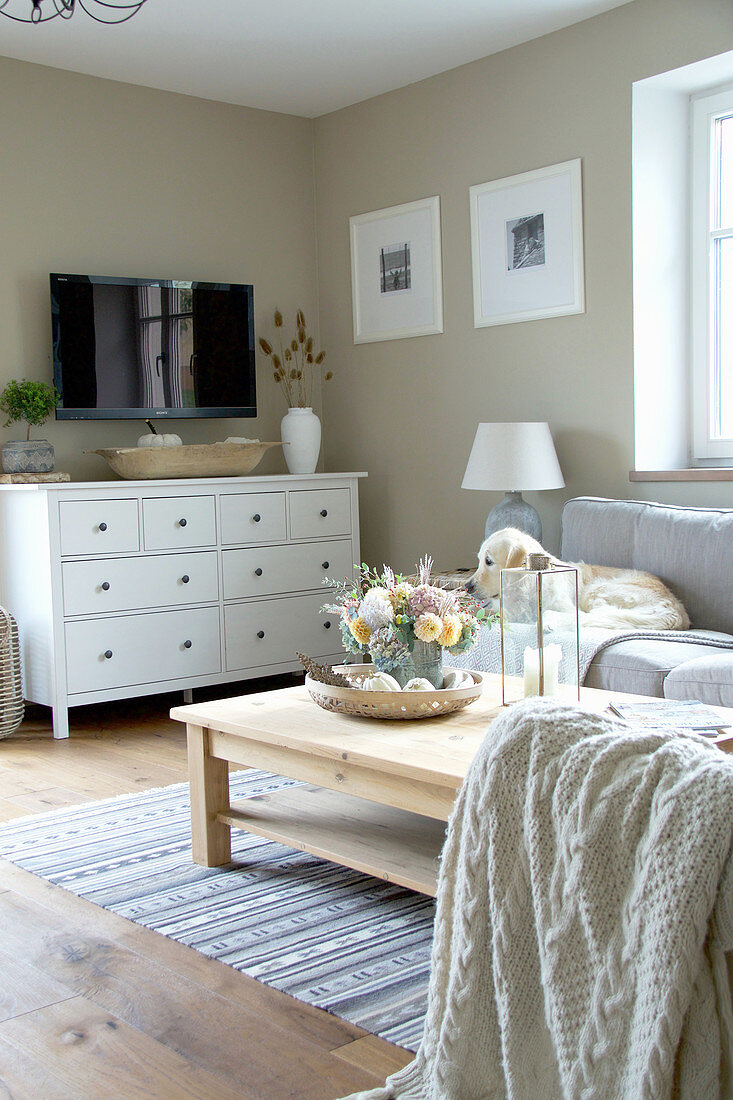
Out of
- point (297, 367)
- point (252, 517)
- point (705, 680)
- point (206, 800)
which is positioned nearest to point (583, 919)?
point (206, 800)

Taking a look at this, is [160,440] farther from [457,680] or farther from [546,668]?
[546,668]

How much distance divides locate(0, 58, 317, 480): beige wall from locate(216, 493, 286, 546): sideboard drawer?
2.00 ft

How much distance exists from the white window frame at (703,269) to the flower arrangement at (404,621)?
2.00 metres

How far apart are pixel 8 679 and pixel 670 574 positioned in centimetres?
224

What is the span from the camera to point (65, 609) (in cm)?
387

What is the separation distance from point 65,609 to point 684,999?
314 cm

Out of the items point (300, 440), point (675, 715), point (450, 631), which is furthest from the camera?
point (300, 440)

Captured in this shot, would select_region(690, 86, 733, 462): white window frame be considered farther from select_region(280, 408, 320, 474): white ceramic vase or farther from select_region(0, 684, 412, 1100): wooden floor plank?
select_region(0, 684, 412, 1100): wooden floor plank

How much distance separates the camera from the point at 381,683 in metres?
2.38

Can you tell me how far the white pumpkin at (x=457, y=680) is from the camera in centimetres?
247

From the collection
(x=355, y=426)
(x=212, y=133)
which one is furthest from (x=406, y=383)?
(x=212, y=133)

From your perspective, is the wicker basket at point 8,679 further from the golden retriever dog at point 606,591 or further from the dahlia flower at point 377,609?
the dahlia flower at point 377,609

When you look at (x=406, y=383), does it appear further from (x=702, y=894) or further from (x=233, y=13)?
(x=702, y=894)

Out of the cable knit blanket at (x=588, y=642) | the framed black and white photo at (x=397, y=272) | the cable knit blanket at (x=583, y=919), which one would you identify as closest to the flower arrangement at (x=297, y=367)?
the framed black and white photo at (x=397, y=272)
